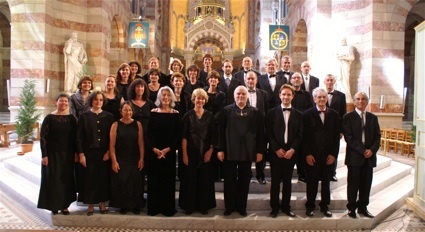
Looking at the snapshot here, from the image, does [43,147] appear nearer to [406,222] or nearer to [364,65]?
[406,222]

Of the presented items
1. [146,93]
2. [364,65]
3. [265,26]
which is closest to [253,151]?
[146,93]

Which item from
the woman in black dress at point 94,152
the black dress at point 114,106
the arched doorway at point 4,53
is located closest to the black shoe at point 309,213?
the woman in black dress at point 94,152

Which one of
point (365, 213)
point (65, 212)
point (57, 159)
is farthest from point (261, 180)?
point (57, 159)

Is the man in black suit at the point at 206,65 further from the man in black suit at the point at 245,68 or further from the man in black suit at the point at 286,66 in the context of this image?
the man in black suit at the point at 286,66

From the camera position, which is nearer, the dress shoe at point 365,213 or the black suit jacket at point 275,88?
the dress shoe at point 365,213

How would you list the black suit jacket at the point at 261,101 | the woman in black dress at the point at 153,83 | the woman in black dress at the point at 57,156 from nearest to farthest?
the woman in black dress at the point at 57,156 → the black suit jacket at the point at 261,101 → the woman in black dress at the point at 153,83

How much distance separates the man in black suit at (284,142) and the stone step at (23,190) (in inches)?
125

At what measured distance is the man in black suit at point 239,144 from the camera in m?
4.75

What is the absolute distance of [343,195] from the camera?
5.50 metres

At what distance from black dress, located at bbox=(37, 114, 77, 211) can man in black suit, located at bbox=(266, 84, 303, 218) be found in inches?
108

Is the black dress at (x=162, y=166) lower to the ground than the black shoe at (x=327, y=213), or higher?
higher

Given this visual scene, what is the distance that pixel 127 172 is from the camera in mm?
4809

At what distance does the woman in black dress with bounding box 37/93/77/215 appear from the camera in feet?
15.1

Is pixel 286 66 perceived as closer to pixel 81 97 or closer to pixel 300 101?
pixel 300 101
